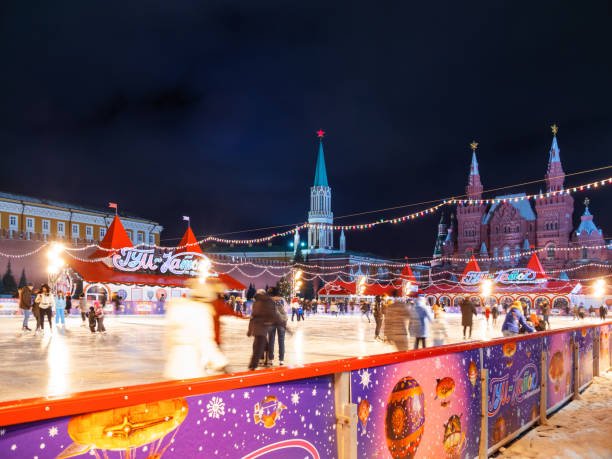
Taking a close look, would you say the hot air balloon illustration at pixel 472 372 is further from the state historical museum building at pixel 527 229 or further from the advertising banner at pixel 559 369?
the state historical museum building at pixel 527 229

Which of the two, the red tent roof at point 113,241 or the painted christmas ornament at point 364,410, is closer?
the painted christmas ornament at point 364,410

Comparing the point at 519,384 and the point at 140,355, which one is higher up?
the point at 519,384

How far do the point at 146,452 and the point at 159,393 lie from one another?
210mm

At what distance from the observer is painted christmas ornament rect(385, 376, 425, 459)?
2950 mm

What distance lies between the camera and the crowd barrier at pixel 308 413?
1623 mm

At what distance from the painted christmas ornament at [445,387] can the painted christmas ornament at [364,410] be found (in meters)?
0.90

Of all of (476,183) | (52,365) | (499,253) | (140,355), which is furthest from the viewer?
(476,183)

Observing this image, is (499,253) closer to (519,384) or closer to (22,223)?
(22,223)

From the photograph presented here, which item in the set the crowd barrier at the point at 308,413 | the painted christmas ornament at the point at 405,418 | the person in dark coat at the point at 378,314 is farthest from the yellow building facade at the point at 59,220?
the painted christmas ornament at the point at 405,418

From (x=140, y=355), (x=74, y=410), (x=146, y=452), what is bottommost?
(x=140, y=355)

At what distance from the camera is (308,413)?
2438 mm

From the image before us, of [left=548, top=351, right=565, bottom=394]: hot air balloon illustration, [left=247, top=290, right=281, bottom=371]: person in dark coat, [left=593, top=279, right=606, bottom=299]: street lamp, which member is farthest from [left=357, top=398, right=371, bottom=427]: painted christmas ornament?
[left=593, top=279, right=606, bottom=299]: street lamp

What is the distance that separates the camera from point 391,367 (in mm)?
2959

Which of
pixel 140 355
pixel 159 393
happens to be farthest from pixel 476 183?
pixel 159 393
